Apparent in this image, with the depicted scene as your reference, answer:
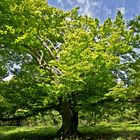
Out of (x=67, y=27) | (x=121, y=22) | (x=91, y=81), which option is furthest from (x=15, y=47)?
(x=121, y=22)

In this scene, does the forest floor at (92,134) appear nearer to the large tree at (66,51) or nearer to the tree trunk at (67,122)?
the tree trunk at (67,122)

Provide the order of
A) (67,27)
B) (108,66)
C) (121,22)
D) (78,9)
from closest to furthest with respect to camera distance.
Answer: (108,66) < (121,22) < (67,27) < (78,9)

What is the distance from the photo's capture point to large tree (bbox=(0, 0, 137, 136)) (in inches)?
838

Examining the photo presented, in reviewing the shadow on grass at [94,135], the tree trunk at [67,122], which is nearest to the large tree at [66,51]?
the tree trunk at [67,122]

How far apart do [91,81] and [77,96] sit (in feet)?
8.90

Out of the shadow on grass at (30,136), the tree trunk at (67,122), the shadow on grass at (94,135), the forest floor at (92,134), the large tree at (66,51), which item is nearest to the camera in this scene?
the large tree at (66,51)

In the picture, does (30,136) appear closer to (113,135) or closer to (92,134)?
(92,134)

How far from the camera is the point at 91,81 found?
886 inches

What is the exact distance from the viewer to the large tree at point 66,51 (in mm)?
21297

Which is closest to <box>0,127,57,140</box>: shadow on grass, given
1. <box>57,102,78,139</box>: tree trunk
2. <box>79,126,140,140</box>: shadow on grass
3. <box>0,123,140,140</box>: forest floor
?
<box>0,123,140,140</box>: forest floor

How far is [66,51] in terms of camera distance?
2178cm

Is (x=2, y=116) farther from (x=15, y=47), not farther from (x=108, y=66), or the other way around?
(x=108, y=66)

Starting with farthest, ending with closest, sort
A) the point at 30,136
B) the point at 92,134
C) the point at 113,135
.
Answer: the point at 92,134, the point at 30,136, the point at 113,135

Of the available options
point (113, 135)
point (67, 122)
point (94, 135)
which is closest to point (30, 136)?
point (67, 122)
